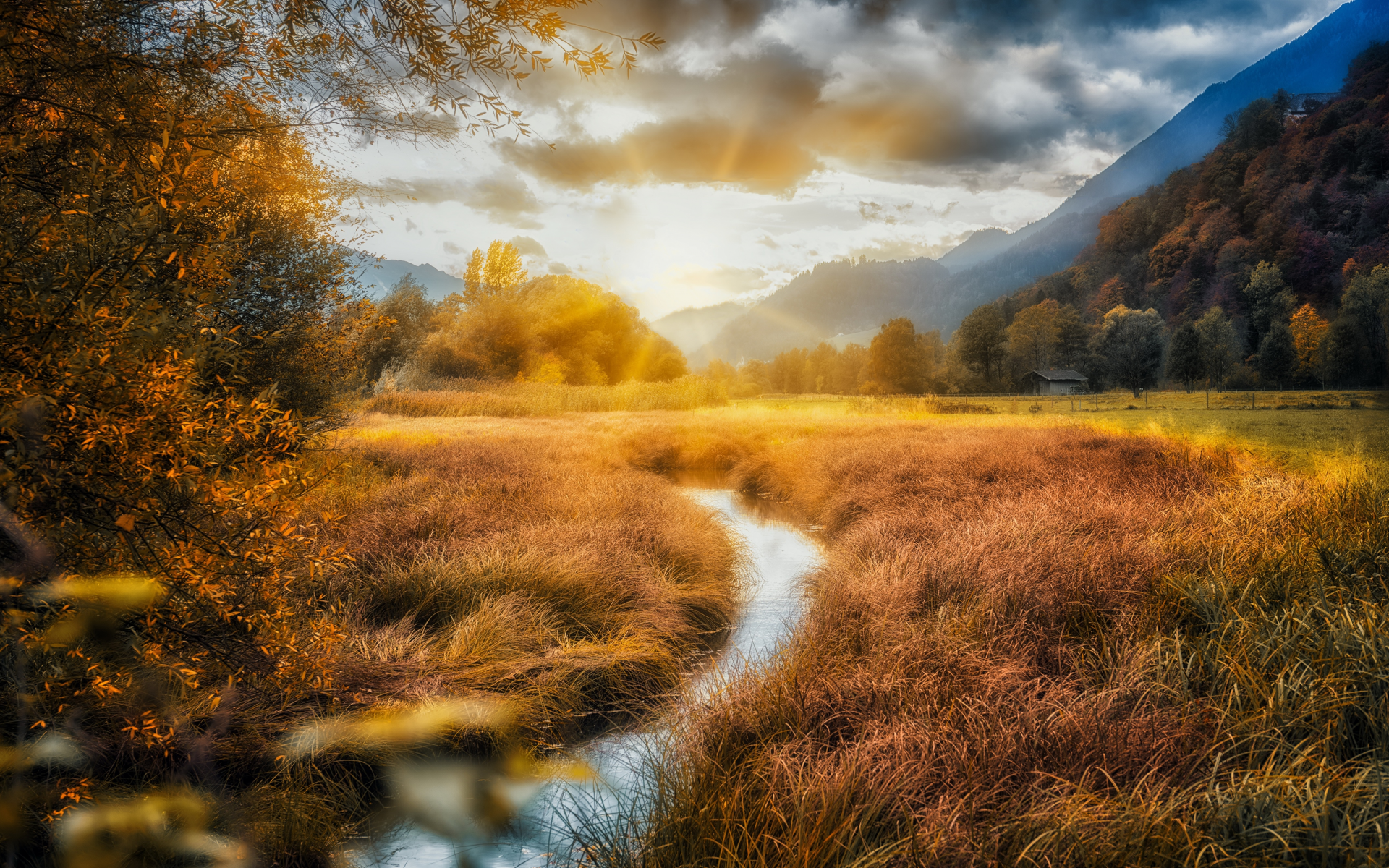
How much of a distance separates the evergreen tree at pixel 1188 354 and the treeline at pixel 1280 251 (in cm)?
8

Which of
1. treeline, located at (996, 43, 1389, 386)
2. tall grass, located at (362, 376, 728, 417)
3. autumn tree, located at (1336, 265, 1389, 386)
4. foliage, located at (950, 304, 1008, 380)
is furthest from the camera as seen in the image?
foliage, located at (950, 304, 1008, 380)

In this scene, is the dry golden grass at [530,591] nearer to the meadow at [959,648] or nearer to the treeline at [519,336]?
the meadow at [959,648]

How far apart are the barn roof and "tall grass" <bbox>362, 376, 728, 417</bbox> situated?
40098 millimetres

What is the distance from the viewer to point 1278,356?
39625 millimetres

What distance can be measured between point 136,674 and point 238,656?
133cm

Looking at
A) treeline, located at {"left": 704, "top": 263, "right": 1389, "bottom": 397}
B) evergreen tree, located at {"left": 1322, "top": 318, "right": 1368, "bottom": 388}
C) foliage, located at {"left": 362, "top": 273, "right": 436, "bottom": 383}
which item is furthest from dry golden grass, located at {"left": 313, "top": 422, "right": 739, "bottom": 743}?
evergreen tree, located at {"left": 1322, "top": 318, "right": 1368, "bottom": 388}

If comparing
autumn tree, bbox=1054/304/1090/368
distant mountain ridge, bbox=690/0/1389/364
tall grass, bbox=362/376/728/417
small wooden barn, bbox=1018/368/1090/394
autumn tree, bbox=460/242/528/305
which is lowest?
small wooden barn, bbox=1018/368/1090/394

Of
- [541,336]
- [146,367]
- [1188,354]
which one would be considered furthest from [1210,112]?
[146,367]

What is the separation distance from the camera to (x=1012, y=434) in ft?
46.2

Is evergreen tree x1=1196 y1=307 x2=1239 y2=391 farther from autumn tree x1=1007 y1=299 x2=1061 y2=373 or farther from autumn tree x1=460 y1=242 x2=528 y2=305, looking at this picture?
autumn tree x1=460 y1=242 x2=528 y2=305

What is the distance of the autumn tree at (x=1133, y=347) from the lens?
49.2 metres

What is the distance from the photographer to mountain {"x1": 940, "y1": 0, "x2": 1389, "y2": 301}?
268ft

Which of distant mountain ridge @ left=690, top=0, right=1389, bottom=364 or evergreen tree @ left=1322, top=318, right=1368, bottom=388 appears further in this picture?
distant mountain ridge @ left=690, top=0, right=1389, bottom=364

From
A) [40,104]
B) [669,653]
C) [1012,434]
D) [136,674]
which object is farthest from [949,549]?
[1012,434]
